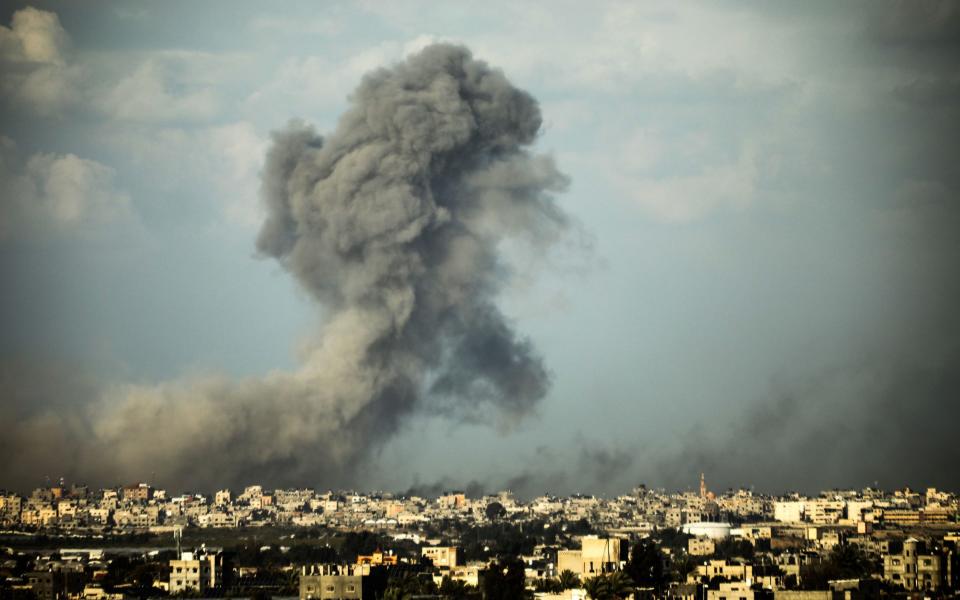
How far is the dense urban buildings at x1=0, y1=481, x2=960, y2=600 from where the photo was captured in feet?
191

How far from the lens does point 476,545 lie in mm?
97125

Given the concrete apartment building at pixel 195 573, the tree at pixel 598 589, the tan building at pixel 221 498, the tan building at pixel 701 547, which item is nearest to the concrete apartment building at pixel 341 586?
the tree at pixel 598 589

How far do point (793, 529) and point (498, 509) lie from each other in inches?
982

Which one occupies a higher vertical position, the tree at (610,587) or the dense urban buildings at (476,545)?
the dense urban buildings at (476,545)

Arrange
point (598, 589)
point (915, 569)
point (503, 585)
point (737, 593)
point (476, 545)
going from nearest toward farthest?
point (737, 593)
point (598, 589)
point (503, 585)
point (915, 569)
point (476, 545)

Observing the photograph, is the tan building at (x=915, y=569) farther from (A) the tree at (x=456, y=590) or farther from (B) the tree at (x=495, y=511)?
(B) the tree at (x=495, y=511)

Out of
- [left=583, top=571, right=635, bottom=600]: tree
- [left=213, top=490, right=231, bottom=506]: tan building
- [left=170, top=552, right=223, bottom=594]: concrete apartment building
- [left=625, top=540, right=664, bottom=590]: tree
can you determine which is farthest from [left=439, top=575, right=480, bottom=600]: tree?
[left=213, top=490, right=231, bottom=506]: tan building

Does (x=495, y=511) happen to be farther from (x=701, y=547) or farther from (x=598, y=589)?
(x=598, y=589)

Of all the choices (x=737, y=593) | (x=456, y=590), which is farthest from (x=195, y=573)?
(x=737, y=593)

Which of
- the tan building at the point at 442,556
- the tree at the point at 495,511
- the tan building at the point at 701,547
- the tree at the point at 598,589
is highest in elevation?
the tree at the point at 495,511

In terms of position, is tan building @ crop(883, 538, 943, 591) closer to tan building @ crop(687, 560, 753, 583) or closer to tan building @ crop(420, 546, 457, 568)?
tan building @ crop(687, 560, 753, 583)

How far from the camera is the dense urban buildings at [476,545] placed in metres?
58.1

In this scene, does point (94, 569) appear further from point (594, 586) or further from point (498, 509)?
point (498, 509)

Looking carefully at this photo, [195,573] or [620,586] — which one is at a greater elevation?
[195,573]
